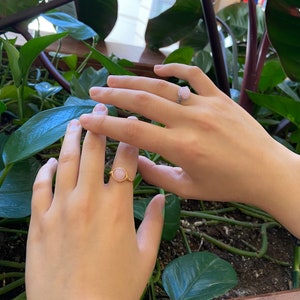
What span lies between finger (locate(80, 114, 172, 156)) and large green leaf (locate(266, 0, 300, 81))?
0.35 m

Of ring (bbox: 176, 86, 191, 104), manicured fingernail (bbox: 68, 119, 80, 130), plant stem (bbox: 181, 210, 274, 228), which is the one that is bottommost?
plant stem (bbox: 181, 210, 274, 228)

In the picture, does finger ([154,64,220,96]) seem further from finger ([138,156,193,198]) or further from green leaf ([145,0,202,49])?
green leaf ([145,0,202,49])

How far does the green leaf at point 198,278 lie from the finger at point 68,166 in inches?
6.8

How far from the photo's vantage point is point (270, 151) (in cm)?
50

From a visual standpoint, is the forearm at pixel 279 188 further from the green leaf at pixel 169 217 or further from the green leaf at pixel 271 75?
the green leaf at pixel 271 75

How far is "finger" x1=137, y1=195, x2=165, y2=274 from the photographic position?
431 mm

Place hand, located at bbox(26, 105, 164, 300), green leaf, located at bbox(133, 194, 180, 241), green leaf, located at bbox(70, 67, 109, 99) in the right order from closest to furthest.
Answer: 1. hand, located at bbox(26, 105, 164, 300)
2. green leaf, located at bbox(133, 194, 180, 241)
3. green leaf, located at bbox(70, 67, 109, 99)

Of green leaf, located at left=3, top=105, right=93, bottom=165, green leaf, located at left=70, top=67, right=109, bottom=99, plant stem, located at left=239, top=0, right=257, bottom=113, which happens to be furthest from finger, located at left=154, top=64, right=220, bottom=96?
plant stem, located at left=239, top=0, right=257, bottom=113

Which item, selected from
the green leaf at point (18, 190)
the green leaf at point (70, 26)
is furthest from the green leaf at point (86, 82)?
the green leaf at point (18, 190)

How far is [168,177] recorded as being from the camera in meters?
0.51

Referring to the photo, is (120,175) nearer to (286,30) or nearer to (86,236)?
(86,236)

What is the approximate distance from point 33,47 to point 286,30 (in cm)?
39

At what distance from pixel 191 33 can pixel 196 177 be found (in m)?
0.73

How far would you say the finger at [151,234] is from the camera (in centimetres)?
43
